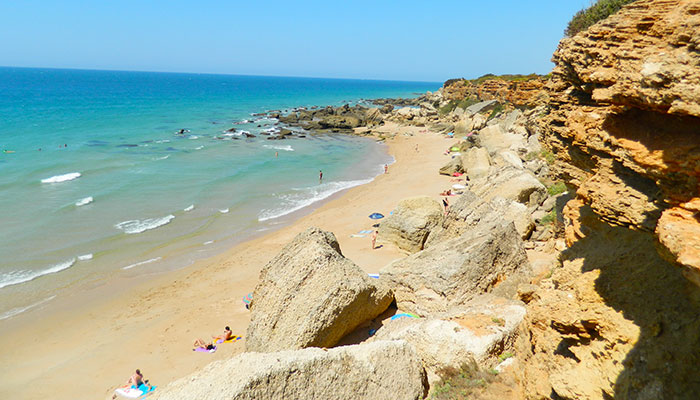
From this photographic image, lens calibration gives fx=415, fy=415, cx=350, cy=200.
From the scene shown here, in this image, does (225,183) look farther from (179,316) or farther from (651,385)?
(651,385)

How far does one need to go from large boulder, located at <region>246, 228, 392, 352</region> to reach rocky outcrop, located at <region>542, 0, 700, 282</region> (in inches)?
215

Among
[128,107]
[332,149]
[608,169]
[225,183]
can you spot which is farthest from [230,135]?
[608,169]

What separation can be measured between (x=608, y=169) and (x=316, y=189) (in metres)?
26.0

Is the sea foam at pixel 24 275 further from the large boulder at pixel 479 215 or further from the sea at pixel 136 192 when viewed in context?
the large boulder at pixel 479 215

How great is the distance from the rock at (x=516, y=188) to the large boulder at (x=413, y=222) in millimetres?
1984

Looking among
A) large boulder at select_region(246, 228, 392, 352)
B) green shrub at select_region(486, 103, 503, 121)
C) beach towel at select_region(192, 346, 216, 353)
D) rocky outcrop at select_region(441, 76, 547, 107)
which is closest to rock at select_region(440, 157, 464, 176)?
rocky outcrop at select_region(441, 76, 547, 107)

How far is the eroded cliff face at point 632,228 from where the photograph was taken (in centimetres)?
333

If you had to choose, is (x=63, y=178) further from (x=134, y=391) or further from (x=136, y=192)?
(x=134, y=391)

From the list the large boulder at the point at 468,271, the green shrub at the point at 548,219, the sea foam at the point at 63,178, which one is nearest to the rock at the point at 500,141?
the green shrub at the point at 548,219

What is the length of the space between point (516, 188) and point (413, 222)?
4.10 m

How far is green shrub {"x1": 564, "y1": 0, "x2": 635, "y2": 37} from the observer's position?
847 inches

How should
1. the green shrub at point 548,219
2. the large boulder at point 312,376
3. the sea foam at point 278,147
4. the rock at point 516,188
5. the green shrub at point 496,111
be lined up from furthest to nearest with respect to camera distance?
the green shrub at point 496,111 → the sea foam at point 278,147 → the rock at point 516,188 → the green shrub at point 548,219 → the large boulder at point 312,376

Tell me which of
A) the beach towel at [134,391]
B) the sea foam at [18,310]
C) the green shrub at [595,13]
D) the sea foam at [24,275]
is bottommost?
the sea foam at [18,310]

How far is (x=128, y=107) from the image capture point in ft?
253
